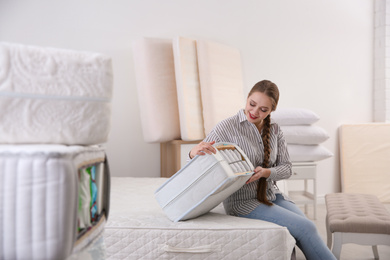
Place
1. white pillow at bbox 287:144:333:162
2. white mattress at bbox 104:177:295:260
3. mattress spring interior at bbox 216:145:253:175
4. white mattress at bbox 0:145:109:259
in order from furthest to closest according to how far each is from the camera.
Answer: white pillow at bbox 287:144:333:162
mattress spring interior at bbox 216:145:253:175
white mattress at bbox 104:177:295:260
white mattress at bbox 0:145:109:259

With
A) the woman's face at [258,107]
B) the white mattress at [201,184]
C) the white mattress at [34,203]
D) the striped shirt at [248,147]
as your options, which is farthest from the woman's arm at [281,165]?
the white mattress at [34,203]

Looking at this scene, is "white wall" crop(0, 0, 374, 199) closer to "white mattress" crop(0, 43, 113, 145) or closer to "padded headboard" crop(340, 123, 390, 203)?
"padded headboard" crop(340, 123, 390, 203)

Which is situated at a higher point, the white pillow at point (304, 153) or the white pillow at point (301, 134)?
the white pillow at point (301, 134)

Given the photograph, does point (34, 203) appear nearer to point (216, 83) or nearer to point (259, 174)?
point (259, 174)

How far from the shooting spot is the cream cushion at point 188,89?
3.16 metres

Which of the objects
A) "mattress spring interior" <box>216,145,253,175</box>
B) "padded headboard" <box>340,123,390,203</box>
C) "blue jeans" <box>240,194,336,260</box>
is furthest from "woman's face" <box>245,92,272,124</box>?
"padded headboard" <box>340,123,390,203</box>

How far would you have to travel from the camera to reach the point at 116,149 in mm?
3531

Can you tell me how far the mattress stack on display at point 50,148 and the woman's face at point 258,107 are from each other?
123cm

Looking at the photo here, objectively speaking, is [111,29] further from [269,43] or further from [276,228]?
[276,228]

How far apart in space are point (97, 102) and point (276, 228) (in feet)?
3.24

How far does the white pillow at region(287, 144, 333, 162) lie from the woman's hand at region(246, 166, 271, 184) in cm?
163

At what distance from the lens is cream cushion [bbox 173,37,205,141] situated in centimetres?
316

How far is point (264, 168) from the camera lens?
1947 mm

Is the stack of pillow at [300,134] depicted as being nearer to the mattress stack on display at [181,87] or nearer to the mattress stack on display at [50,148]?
the mattress stack on display at [181,87]
